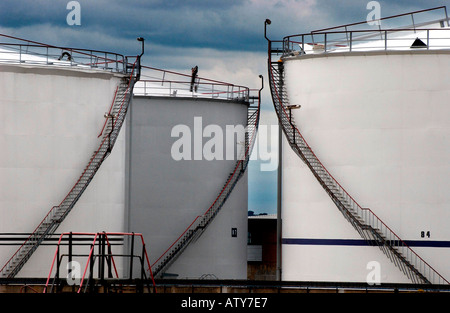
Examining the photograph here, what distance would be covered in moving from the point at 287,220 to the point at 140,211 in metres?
9.74

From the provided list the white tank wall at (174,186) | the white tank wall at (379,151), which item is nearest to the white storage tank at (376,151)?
the white tank wall at (379,151)

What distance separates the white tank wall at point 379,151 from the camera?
3994 cm

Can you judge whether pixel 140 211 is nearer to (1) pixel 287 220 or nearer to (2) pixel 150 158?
(2) pixel 150 158

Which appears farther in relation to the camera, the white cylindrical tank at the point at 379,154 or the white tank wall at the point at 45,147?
the white tank wall at the point at 45,147

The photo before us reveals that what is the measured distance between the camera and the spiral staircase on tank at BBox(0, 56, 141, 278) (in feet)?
133

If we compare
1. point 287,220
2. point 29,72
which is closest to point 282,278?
point 287,220

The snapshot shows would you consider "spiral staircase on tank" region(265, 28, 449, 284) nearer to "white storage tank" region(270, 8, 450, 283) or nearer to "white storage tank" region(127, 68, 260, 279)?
"white storage tank" region(270, 8, 450, 283)

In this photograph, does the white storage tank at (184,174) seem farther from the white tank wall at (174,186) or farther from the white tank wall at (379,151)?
the white tank wall at (379,151)

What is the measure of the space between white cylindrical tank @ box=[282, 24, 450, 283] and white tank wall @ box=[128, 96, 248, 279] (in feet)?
31.1

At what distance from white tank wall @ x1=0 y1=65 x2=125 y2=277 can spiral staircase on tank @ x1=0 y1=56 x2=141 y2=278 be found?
0.67 feet

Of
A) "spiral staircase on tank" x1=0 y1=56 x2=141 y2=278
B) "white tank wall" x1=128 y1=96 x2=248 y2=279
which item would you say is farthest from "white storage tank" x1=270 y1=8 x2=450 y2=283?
"white tank wall" x1=128 y1=96 x2=248 y2=279

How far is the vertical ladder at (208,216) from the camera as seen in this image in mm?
49312

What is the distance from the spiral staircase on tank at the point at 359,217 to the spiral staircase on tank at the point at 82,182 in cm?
586

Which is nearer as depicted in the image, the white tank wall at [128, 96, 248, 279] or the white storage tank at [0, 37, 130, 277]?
the white storage tank at [0, 37, 130, 277]
